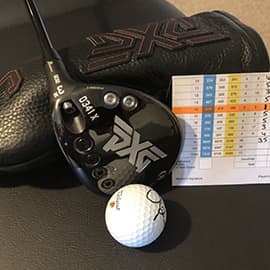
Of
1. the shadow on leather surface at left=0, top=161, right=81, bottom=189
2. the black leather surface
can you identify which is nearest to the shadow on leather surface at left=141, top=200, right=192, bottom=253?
the black leather surface

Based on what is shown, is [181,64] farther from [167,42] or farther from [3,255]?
[3,255]

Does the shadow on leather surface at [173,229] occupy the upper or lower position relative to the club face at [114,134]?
lower

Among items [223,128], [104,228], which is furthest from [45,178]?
[223,128]

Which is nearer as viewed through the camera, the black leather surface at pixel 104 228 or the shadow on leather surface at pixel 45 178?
the black leather surface at pixel 104 228

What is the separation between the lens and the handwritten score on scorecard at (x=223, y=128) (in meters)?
0.70

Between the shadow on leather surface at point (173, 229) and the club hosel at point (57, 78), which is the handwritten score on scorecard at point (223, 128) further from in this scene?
the club hosel at point (57, 78)

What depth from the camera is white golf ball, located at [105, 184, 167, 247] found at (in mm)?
630

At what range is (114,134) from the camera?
68cm

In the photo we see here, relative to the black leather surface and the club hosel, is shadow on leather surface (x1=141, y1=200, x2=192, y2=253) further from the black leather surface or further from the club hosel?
the club hosel

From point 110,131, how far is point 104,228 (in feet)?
0.44

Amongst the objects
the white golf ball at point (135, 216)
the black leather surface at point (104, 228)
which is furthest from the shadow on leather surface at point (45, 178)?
the white golf ball at point (135, 216)

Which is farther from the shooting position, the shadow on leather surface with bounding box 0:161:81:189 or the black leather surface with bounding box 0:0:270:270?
the shadow on leather surface with bounding box 0:161:81:189

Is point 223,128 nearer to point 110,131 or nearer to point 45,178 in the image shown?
point 110,131

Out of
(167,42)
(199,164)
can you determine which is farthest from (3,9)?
(199,164)
